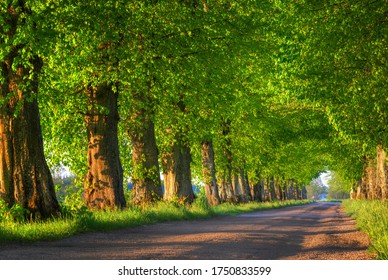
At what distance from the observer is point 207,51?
1998 centimetres

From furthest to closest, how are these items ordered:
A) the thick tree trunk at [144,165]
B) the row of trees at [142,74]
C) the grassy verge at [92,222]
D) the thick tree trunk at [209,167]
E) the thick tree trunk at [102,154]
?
1. the thick tree trunk at [209,167]
2. the thick tree trunk at [144,165]
3. the thick tree trunk at [102,154]
4. the row of trees at [142,74]
5. the grassy verge at [92,222]

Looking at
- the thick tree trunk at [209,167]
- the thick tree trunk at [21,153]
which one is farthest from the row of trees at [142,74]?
the thick tree trunk at [209,167]

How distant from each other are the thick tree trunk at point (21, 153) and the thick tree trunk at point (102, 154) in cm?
454

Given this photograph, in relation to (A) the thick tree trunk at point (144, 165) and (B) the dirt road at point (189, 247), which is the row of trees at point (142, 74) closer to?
(A) the thick tree trunk at point (144, 165)

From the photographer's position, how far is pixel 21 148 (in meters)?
14.7

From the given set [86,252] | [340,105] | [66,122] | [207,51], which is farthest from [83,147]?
[86,252]

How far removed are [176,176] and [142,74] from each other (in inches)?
418

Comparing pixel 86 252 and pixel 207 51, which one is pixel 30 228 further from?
pixel 207 51

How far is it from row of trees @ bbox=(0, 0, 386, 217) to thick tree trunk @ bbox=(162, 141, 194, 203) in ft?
0.19

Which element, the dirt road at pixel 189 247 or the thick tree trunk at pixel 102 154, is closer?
the dirt road at pixel 189 247

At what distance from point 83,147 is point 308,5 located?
10.9 meters

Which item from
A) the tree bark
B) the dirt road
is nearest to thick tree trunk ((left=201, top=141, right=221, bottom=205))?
the dirt road

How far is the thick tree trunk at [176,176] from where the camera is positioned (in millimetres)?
27391

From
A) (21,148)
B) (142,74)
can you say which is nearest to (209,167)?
(142,74)
